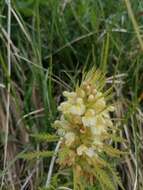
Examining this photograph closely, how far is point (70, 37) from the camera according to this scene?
84.8 inches

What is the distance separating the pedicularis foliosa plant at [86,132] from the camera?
1207 mm

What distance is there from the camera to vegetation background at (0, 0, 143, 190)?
1.85 metres

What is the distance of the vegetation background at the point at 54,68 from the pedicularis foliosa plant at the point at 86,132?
1.72 ft

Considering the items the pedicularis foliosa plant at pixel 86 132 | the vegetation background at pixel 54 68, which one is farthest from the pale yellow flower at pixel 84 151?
the vegetation background at pixel 54 68

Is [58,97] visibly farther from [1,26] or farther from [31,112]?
[1,26]

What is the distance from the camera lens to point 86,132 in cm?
124

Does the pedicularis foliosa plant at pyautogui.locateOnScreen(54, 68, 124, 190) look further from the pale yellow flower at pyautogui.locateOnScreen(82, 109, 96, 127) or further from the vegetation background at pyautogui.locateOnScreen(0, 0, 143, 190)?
the vegetation background at pyautogui.locateOnScreen(0, 0, 143, 190)

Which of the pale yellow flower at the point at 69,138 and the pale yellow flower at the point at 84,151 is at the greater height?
the pale yellow flower at the point at 69,138

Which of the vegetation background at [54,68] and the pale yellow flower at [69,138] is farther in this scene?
the vegetation background at [54,68]

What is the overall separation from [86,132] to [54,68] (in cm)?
87

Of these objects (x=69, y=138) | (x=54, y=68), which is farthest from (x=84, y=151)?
(x=54, y=68)

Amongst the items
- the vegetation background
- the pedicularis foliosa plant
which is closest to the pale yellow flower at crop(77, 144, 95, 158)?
the pedicularis foliosa plant

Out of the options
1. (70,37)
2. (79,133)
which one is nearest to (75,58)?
(70,37)

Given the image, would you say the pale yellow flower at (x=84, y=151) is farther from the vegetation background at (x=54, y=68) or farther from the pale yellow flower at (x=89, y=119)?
the vegetation background at (x=54, y=68)
